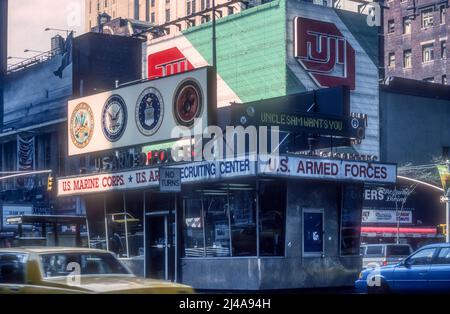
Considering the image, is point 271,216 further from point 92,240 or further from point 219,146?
point 92,240

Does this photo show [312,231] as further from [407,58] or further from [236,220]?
[407,58]

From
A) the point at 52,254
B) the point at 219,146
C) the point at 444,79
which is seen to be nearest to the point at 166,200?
the point at 219,146

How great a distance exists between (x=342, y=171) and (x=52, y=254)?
15.4 metres

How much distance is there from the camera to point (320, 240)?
26375mm

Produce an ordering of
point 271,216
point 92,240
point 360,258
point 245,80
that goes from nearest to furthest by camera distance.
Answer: point 271,216
point 360,258
point 92,240
point 245,80

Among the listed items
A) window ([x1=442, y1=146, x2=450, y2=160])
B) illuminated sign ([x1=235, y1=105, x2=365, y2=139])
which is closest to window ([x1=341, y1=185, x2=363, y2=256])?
illuminated sign ([x1=235, y1=105, x2=365, y2=139])

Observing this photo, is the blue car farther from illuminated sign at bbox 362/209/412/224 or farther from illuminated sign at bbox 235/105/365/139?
illuminated sign at bbox 362/209/412/224

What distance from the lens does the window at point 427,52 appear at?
91625 millimetres

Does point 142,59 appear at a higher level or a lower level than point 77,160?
higher

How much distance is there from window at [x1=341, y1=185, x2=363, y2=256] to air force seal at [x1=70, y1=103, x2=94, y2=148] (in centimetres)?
1136

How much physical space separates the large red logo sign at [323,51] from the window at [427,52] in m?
37.8

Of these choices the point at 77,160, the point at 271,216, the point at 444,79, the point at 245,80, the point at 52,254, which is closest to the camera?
the point at 52,254

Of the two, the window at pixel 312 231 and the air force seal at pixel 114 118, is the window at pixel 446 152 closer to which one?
the air force seal at pixel 114 118

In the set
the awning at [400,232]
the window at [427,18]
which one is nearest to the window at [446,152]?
the awning at [400,232]
